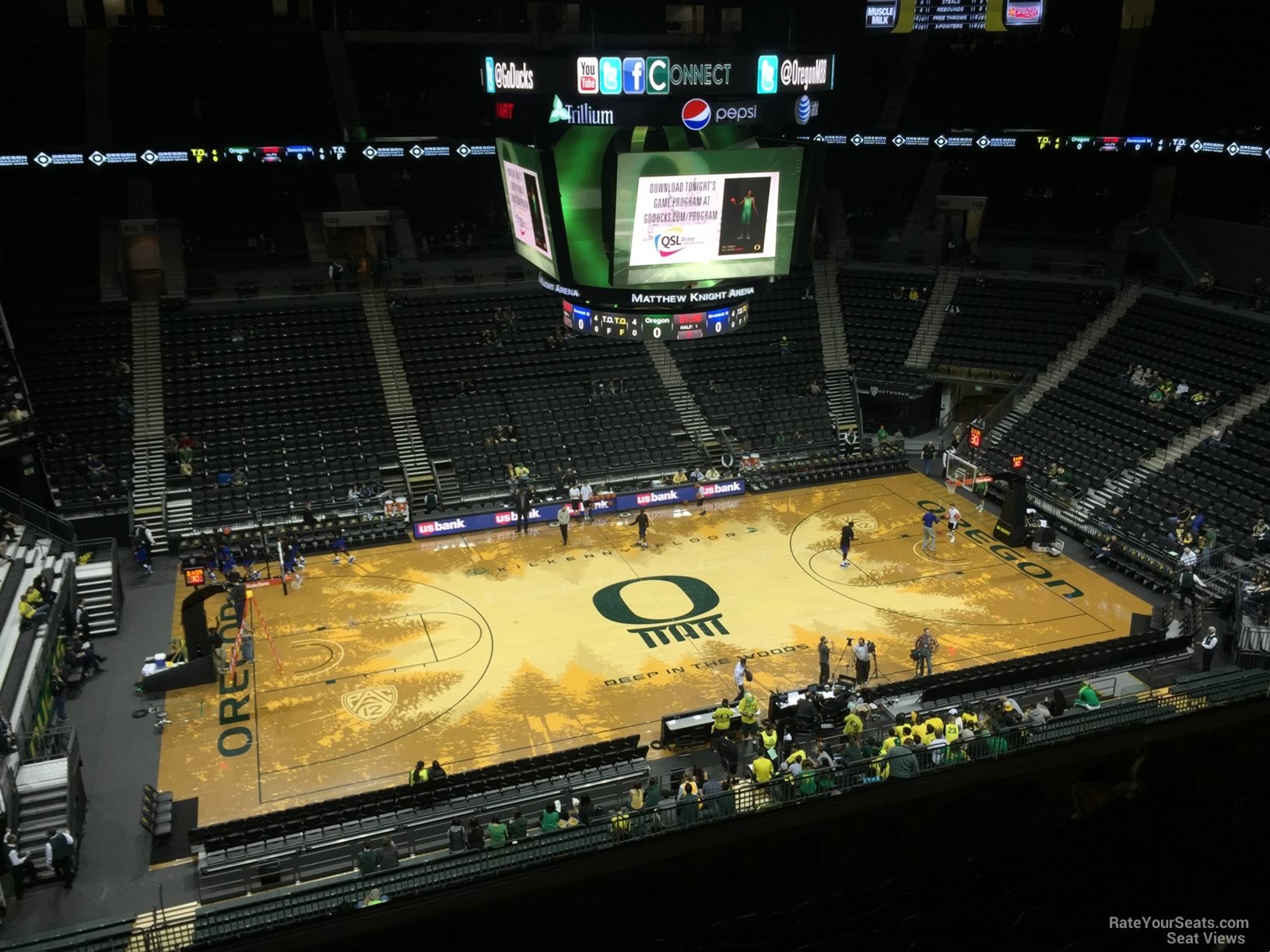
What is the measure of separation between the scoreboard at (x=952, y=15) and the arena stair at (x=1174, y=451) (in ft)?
56.4

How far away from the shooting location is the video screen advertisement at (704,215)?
1884cm

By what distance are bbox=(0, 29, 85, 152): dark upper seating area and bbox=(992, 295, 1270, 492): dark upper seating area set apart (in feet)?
114

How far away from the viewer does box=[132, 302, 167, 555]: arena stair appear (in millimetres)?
29953

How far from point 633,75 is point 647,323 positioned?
15.8ft

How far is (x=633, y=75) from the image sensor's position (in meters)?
17.6

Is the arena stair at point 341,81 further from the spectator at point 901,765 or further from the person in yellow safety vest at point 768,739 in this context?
the spectator at point 901,765

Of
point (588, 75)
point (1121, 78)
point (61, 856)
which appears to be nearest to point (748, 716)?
point (61, 856)

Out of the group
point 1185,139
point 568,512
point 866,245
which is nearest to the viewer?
point 568,512

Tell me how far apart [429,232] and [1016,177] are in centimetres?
2442

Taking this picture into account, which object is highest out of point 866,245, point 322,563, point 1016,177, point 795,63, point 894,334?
point 795,63

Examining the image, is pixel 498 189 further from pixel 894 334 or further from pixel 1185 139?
pixel 1185 139

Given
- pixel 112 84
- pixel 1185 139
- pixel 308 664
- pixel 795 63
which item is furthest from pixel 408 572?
pixel 1185 139

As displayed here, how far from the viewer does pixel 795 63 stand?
18.8 m

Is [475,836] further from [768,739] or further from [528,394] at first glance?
[528,394]
